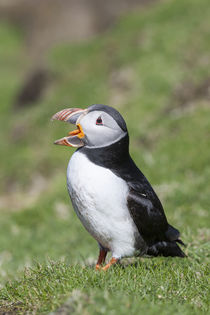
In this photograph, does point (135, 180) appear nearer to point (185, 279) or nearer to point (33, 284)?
point (185, 279)

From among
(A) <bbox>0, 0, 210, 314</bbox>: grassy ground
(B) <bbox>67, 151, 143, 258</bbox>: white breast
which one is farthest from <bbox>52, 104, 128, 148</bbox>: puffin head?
(A) <bbox>0, 0, 210, 314</bbox>: grassy ground

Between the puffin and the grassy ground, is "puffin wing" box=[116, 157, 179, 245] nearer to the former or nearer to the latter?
the puffin

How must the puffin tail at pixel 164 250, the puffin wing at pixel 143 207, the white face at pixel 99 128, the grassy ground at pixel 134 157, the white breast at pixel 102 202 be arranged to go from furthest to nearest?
the puffin tail at pixel 164 250 < the puffin wing at pixel 143 207 < the white face at pixel 99 128 < the white breast at pixel 102 202 < the grassy ground at pixel 134 157

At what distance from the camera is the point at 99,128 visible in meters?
4.38

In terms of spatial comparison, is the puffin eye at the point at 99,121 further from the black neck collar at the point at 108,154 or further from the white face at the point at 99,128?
the black neck collar at the point at 108,154

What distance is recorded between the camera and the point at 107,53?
1562 centimetres

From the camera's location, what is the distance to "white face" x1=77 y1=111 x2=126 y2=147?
439 centimetres

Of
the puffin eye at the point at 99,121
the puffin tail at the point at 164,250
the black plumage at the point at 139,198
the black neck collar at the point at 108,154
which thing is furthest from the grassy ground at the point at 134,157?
the puffin eye at the point at 99,121

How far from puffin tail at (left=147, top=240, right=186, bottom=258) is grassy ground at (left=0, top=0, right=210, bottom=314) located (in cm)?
14

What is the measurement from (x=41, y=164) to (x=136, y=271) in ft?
25.3

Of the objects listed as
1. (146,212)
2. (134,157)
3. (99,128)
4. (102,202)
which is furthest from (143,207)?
(134,157)

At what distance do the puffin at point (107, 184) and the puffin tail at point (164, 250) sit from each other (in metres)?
0.25

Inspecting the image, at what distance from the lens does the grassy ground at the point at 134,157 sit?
3979 mm

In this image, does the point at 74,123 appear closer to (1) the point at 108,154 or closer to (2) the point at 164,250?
(1) the point at 108,154
